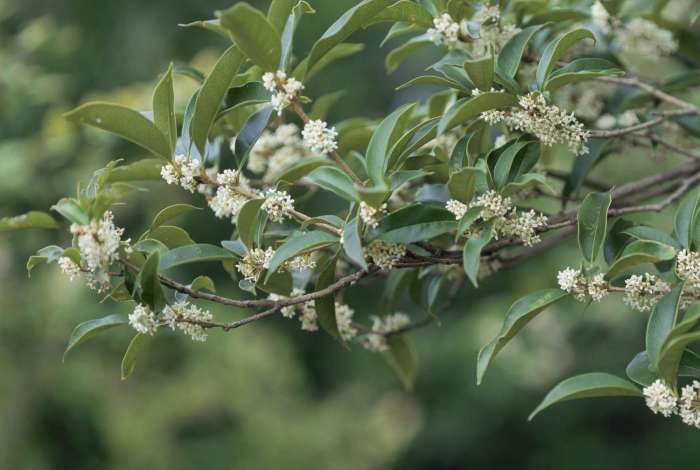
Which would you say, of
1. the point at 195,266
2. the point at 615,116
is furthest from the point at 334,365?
the point at 615,116

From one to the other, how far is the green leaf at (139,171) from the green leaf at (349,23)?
1.15 ft

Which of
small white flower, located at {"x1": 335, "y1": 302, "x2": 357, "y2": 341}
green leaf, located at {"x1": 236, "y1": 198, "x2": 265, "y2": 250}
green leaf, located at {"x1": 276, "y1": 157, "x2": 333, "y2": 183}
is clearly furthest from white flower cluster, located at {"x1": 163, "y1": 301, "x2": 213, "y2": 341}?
small white flower, located at {"x1": 335, "y1": 302, "x2": 357, "y2": 341}

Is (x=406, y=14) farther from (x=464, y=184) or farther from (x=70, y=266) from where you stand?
(x=70, y=266)

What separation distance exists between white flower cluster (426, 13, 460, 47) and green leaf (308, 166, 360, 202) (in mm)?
427

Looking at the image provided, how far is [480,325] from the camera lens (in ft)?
16.0

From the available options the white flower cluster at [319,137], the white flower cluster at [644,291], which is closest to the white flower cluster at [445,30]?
the white flower cluster at [319,137]

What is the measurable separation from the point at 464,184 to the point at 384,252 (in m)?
0.16

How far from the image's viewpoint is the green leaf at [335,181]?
3.99 ft

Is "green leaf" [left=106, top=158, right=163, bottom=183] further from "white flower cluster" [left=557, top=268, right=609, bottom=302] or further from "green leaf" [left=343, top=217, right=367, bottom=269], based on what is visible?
"white flower cluster" [left=557, top=268, right=609, bottom=302]

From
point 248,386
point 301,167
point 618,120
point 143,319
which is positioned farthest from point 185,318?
point 248,386

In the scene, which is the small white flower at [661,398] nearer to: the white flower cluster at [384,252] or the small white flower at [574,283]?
the small white flower at [574,283]

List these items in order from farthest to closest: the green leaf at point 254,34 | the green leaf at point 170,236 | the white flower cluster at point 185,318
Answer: the green leaf at point 170,236, the white flower cluster at point 185,318, the green leaf at point 254,34

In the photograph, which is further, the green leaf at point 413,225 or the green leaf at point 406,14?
the green leaf at point 406,14

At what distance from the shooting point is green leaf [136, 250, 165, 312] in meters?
1.20
